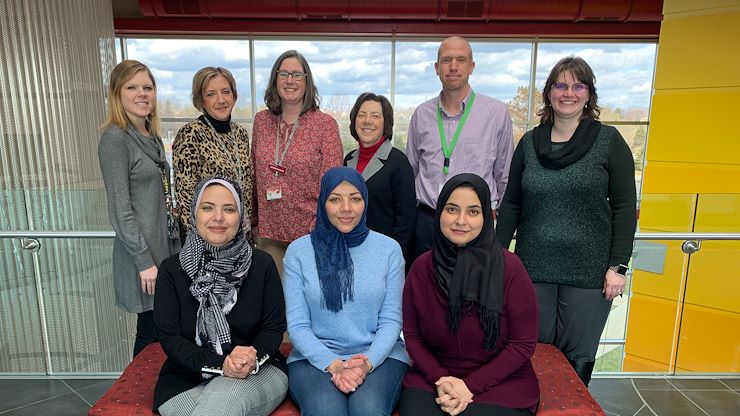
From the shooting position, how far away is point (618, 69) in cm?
866

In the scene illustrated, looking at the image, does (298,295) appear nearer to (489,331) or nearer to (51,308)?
(489,331)

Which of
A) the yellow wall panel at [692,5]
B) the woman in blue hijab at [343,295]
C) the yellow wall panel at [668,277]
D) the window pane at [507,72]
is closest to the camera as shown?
the woman in blue hijab at [343,295]

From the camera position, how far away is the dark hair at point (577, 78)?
78.1 inches

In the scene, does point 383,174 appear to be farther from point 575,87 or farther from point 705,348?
point 705,348

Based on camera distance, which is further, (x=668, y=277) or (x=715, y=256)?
(x=668, y=277)

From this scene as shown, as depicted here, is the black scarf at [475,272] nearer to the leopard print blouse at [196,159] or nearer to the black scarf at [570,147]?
the black scarf at [570,147]

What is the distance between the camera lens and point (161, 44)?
26.9ft

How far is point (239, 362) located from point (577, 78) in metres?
1.88

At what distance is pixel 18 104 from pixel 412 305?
6251 mm

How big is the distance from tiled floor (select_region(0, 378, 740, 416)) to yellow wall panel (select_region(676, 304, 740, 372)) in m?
0.26

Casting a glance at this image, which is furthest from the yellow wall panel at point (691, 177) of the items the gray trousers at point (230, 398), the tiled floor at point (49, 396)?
the tiled floor at point (49, 396)

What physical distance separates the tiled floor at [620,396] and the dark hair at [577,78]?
1.87 m

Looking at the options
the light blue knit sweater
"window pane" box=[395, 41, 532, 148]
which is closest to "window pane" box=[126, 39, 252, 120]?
"window pane" box=[395, 41, 532, 148]

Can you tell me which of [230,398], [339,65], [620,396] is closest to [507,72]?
[339,65]
